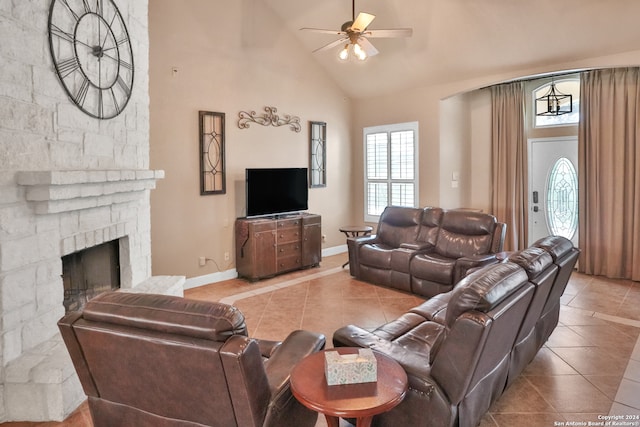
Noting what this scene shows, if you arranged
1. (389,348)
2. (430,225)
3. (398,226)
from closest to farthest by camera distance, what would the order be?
(389,348) < (430,225) < (398,226)

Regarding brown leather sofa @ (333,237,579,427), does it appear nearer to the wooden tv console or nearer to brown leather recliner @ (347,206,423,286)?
brown leather recliner @ (347,206,423,286)

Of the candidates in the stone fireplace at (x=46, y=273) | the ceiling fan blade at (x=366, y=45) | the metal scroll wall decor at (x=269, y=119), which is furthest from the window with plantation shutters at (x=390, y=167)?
the stone fireplace at (x=46, y=273)

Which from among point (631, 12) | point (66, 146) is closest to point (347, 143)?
point (631, 12)

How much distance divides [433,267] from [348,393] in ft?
10.7

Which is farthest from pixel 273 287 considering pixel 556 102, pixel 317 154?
pixel 556 102

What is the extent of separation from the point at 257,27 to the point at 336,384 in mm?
5669

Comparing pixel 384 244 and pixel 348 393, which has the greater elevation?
pixel 384 244

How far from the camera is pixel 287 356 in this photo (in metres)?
2.01

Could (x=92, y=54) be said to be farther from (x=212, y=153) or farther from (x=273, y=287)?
(x=273, y=287)

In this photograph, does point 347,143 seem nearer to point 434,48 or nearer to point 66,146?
point 434,48

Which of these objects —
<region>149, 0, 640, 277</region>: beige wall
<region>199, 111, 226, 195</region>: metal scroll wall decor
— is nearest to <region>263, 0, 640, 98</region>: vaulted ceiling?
<region>149, 0, 640, 277</region>: beige wall

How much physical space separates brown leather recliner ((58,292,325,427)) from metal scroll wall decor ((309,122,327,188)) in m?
5.38

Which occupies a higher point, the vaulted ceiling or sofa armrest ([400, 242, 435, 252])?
the vaulted ceiling

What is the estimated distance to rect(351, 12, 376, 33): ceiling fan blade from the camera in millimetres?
3905
